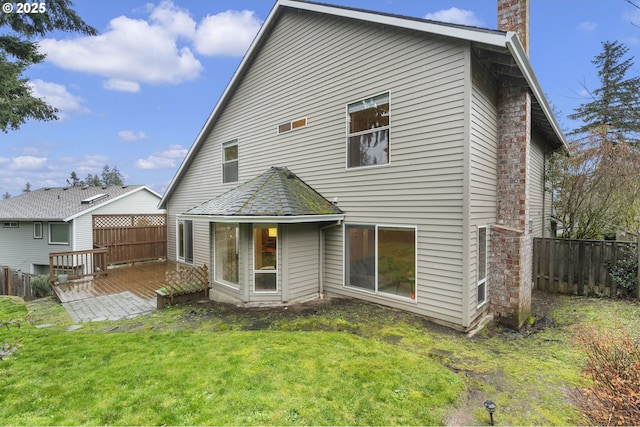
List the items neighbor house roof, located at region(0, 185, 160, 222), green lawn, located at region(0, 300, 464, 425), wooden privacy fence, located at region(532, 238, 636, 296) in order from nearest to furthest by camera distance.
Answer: green lawn, located at region(0, 300, 464, 425)
wooden privacy fence, located at region(532, 238, 636, 296)
neighbor house roof, located at region(0, 185, 160, 222)

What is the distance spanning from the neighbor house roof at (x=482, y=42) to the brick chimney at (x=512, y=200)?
563mm

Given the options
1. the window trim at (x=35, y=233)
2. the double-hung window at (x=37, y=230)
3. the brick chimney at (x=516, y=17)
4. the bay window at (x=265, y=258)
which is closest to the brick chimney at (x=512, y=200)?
the brick chimney at (x=516, y=17)

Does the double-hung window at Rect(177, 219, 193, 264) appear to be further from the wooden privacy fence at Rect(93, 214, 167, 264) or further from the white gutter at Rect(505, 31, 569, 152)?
the white gutter at Rect(505, 31, 569, 152)

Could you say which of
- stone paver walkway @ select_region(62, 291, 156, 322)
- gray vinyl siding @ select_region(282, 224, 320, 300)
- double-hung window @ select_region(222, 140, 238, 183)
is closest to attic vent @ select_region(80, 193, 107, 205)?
double-hung window @ select_region(222, 140, 238, 183)

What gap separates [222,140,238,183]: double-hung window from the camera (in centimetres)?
1105

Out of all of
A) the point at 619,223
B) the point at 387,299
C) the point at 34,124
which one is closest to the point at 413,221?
the point at 387,299

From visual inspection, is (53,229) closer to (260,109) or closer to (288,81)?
(260,109)

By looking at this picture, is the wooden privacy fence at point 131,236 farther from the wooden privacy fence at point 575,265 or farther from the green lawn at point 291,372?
the wooden privacy fence at point 575,265

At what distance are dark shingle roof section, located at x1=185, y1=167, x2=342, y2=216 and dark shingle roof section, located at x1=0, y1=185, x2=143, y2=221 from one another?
12423 millimetres

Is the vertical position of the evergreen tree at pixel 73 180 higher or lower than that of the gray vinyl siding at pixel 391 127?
higher

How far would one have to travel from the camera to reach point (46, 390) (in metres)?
3.64

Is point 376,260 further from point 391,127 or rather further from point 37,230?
point 37,230

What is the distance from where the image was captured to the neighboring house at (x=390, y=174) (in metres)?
5.66

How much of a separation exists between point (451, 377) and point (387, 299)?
285cm
